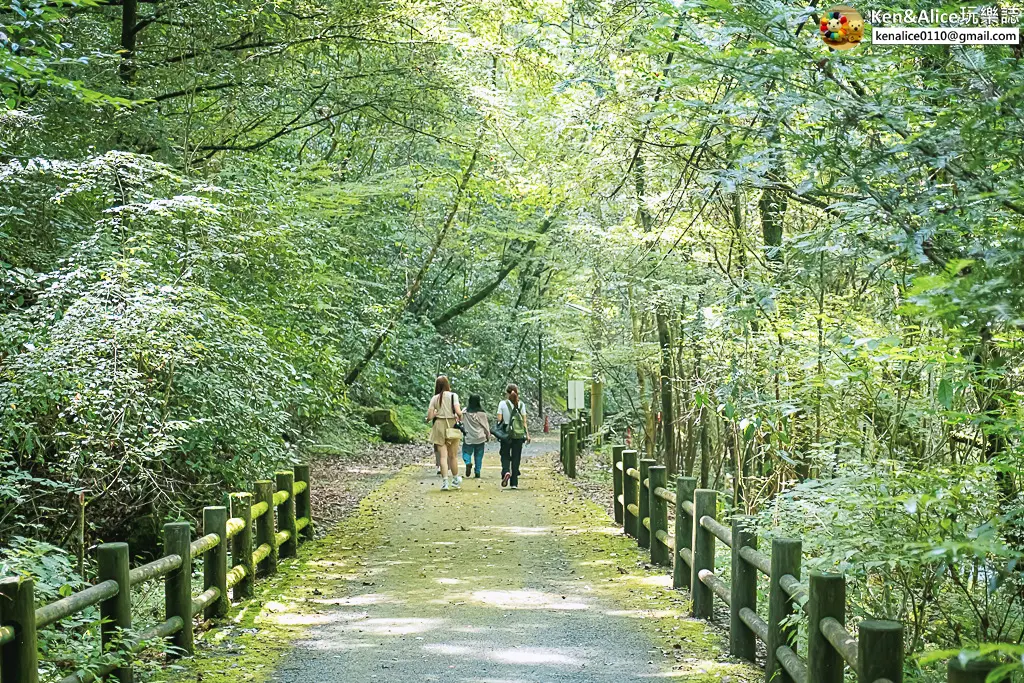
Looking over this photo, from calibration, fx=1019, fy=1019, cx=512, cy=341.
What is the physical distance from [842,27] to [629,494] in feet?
27.8

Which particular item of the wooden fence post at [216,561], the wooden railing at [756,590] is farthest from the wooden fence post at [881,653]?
the wooden fence post at [216,561]

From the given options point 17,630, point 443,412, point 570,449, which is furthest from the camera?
point 570,449

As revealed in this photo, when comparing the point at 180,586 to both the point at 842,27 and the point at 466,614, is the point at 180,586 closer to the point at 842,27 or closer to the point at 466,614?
the point at 466,614

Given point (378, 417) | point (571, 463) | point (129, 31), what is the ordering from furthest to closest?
point (378, 417) → point (571, 463) → point (129, 31)

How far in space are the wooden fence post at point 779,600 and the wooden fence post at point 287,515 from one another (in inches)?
257

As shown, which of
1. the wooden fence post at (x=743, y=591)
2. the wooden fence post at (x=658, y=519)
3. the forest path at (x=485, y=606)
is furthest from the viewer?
the wooden fence post at (x=658, y=519)

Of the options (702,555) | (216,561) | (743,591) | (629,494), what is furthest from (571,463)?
(743,591)

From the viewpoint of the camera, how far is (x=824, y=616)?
5441 millimetres

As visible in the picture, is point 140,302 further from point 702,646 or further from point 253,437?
point 702,646

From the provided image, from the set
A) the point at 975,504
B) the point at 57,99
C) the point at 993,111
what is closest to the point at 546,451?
the point at 57,99

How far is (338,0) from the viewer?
14617mm

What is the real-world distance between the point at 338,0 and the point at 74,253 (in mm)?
6103

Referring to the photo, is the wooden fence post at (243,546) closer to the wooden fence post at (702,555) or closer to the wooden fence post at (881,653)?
the wooden fence post at (702,555)

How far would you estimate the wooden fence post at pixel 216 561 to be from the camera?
8414 millimetres
